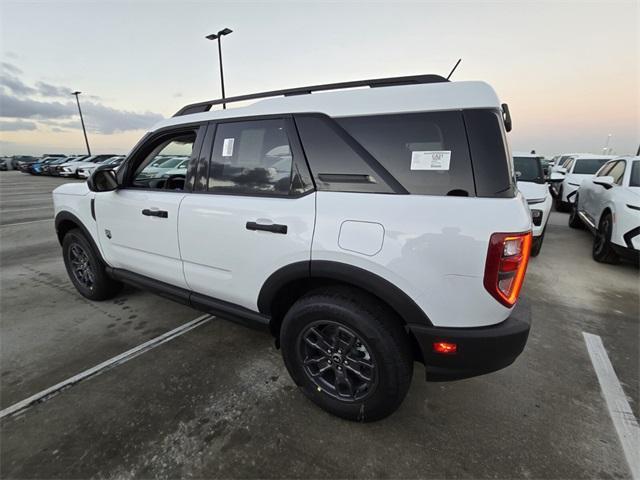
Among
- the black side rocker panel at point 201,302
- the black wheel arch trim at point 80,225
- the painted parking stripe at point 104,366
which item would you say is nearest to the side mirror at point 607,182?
the black side rocker panel at point 201,302

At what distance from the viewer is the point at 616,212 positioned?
4598mm

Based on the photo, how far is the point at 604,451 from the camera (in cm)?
181

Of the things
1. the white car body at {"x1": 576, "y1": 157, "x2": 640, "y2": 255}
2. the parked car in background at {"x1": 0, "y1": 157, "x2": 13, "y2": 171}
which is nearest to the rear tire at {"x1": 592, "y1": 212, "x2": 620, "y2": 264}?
the white car body at {"x1": 576, "y1": 157, "x2": 640, "y2": 255}

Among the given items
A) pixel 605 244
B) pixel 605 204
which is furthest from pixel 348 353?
pixel 605 204

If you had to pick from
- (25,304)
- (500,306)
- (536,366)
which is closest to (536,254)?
(536,366)

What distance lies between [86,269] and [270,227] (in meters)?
2.93

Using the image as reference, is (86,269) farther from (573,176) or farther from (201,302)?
(573,176)

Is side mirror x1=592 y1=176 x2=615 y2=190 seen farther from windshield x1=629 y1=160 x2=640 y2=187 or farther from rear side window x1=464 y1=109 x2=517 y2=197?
rear side window x1=464 y1=109 x2=517 y2=197

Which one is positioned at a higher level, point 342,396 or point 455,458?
point 342,396

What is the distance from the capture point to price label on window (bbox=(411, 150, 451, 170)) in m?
1.57

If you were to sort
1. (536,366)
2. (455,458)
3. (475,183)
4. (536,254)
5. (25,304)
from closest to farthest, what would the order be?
(475,183) < (455,458) < (536,366) < (25,304) < (536,254)

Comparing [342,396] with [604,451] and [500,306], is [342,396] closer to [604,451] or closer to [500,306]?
[500,306]

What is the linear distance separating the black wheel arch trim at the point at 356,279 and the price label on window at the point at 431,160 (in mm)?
618

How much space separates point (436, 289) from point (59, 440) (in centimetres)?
234
